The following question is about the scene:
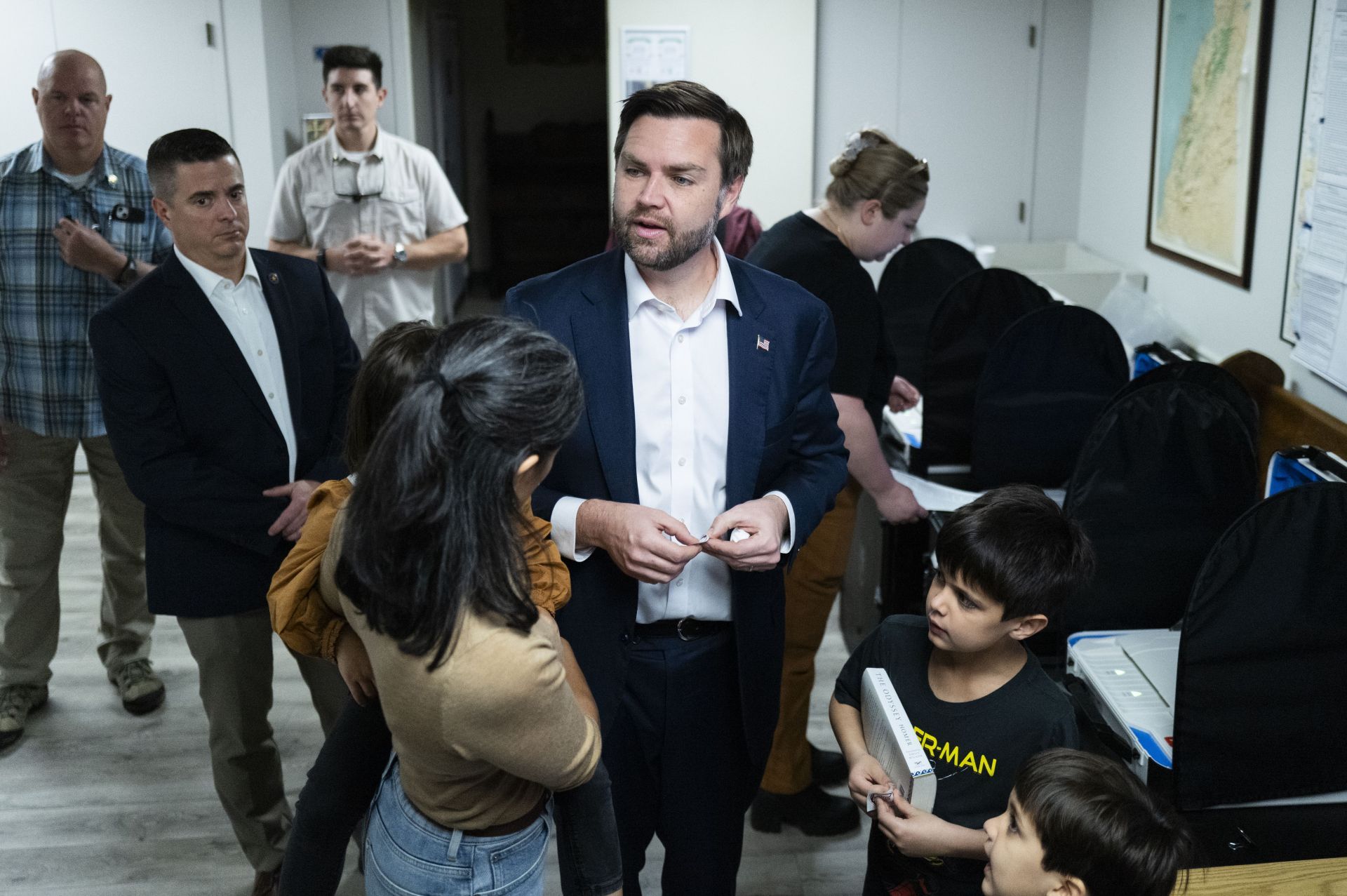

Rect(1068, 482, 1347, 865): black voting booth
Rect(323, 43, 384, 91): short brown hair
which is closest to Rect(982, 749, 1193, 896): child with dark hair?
Rect(1068, 482, 1347, 865): black voting booth

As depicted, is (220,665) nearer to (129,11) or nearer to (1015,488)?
(1015,488)

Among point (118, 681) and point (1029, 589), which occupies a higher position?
point (1029, 589)

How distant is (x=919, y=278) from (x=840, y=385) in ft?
5.39

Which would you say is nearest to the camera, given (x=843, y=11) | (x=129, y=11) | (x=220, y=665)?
(x=220, y=665)

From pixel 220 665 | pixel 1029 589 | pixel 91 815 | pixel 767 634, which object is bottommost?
pixel 91 815

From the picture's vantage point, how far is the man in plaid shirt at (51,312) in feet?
10.4

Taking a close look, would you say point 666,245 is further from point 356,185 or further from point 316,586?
point 356,185

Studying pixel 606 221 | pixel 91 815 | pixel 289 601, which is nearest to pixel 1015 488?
pixel 289 601

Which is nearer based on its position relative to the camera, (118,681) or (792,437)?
(792,437)

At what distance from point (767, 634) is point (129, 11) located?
4.62 metres

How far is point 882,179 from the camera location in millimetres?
2725

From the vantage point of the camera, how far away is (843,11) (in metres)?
5.89

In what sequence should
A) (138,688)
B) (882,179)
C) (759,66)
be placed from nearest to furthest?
(882,179) < (138,688) < (759,66)

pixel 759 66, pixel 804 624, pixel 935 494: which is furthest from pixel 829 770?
pixel 759 66
